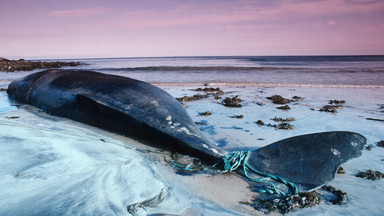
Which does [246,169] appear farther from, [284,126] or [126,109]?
[284,126]

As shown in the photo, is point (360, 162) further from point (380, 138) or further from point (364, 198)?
point (380, 138)

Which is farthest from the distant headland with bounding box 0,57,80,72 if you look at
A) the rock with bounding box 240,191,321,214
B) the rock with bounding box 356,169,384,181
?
the rock with bounding box 356,169,384,181

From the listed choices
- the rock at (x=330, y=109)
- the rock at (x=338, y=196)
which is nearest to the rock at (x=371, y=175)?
the rock at (x=338, y=196)

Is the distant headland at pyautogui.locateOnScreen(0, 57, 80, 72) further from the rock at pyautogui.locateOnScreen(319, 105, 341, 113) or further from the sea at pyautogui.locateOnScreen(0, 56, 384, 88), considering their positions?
the rock at pyautogui.locateOnScreen(319, 105, 341, 113)

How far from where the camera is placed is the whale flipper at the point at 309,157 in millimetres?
2373

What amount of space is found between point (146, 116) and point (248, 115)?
2.65 m

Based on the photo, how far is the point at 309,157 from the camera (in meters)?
2.50

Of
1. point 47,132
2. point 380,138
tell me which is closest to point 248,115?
point 380,138

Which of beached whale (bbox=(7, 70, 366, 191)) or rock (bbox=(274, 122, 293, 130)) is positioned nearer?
beached whale (bbox=(7, 70, 366, 191))

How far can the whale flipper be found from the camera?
2.37 m

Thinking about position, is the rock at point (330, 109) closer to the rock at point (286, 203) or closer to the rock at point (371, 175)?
the rock at point (371, 175)

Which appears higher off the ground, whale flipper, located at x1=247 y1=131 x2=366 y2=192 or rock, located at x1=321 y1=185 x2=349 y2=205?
whale flipper, located at x1=247 y1=131 x2=366 y2=192

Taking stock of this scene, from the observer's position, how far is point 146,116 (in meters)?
3.40

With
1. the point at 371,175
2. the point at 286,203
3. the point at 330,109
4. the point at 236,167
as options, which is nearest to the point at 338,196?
the point at 286,203
